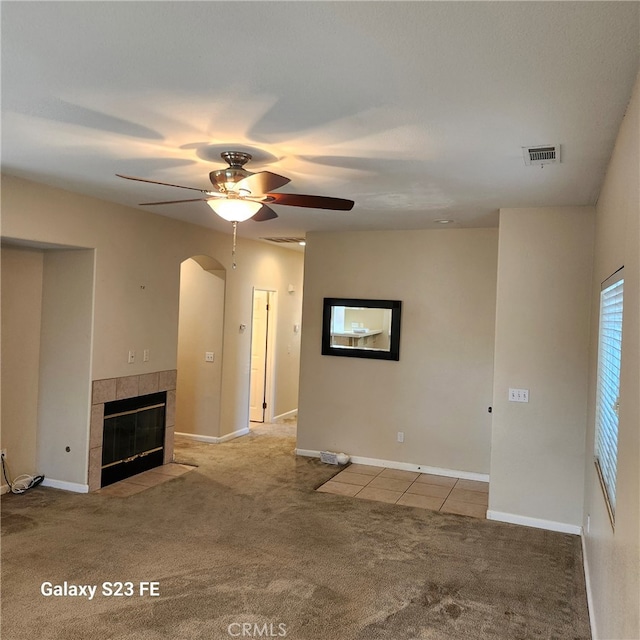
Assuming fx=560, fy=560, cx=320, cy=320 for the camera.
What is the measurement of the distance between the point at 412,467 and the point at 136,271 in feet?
11.2

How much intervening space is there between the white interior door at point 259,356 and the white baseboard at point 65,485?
3.38 meters

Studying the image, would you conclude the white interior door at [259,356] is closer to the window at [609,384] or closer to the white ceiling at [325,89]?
the white ceiling at [325,89]

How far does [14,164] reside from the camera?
12.1 ft

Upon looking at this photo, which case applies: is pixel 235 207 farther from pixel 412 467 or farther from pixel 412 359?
pixel 412 467

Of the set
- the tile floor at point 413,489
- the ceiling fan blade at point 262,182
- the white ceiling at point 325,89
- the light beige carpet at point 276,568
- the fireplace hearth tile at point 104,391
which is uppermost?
the white ceiling at point 325,89

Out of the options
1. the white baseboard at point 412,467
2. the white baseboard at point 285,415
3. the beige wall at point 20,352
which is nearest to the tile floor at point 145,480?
the beige wall at point 20,352

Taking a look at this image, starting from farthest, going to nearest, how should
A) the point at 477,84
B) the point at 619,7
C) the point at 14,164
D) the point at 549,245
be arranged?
the point at 549,245 → the point at 14,164 → the point at 477,84 → the point at 619,7

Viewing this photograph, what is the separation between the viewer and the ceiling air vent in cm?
290

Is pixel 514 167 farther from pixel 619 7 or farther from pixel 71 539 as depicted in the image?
pixel 71 539

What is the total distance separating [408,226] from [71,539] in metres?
4.01

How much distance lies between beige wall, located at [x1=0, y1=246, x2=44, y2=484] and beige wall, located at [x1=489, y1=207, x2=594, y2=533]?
3943mm

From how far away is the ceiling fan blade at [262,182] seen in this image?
282 cm

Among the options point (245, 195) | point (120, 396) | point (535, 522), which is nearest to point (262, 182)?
point (245, 195)

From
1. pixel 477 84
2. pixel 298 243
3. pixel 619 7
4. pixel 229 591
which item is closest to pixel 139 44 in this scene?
pixel 477 84
